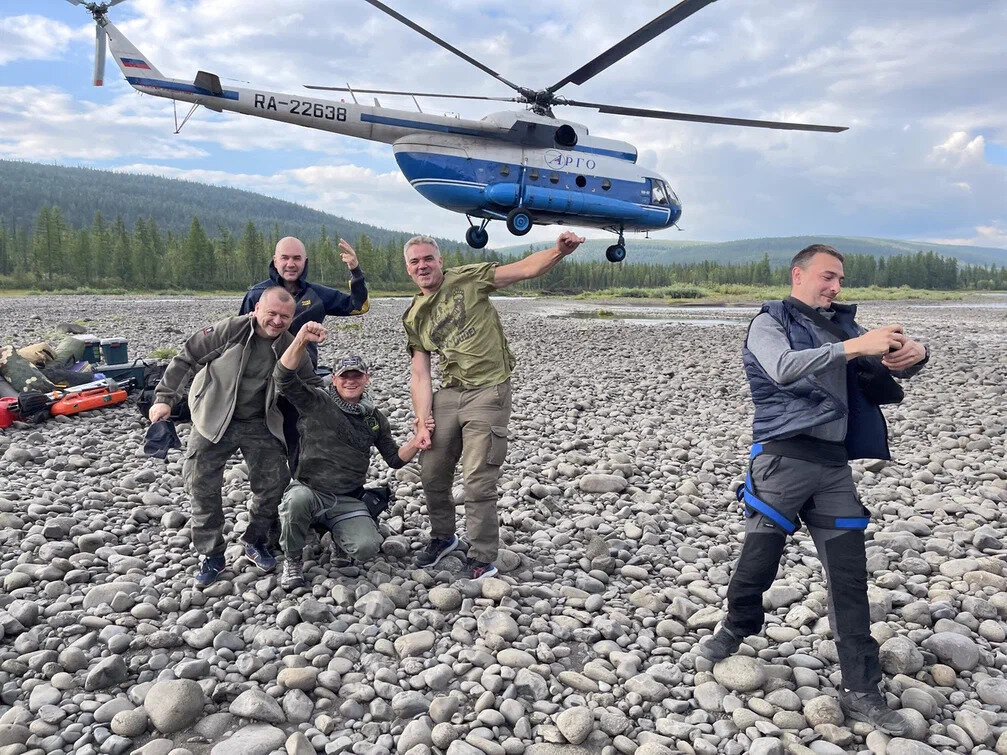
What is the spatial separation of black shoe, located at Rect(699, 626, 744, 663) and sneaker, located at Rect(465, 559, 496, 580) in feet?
5.22

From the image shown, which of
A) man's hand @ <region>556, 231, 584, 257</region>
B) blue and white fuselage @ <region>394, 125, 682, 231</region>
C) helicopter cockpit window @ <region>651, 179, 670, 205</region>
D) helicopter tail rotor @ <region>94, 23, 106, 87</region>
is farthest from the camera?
helicopter tail rotor @ <region>94, 23, 106, 87</region>

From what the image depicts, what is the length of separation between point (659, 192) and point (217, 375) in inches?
890

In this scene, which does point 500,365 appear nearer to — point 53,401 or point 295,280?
point 295,280

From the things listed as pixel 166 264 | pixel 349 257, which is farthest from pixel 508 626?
pixel 166 264

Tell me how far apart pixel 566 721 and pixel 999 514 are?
199 inches

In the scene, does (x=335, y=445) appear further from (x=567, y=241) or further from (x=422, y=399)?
(x=567, y=241)

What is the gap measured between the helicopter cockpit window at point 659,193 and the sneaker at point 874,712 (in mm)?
22834

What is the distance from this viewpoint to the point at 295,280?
17.8 feet

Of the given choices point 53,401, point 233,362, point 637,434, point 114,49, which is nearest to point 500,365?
point 233,362

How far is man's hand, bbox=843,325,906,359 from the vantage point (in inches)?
114

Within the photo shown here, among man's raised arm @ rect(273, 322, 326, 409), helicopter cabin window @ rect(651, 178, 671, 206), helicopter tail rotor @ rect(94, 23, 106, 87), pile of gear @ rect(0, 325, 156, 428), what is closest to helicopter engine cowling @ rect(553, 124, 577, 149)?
helicopter cabin window @ rect(651, 178, 671, 206)

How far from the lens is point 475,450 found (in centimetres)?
470

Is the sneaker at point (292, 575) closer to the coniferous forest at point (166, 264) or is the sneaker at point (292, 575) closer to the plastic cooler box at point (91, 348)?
the plastic cooler box at point (91, 348)

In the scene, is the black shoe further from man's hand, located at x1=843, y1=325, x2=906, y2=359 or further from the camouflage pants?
the camouflage pants
